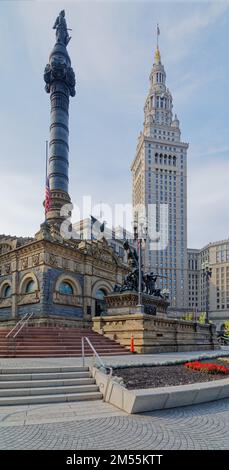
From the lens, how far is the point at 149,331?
2189 cm

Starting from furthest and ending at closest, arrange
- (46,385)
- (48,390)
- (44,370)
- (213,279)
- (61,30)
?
(213,279)
(61,30)
(44,370)
(46,385)
(48,390)

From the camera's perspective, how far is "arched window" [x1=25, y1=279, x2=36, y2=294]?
30.7 m

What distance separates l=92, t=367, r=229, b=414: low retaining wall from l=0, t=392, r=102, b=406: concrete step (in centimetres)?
39

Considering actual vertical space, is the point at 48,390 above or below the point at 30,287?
below

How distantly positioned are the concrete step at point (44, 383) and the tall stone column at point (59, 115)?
2963 centimetres

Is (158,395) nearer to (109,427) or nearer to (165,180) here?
(109,427)

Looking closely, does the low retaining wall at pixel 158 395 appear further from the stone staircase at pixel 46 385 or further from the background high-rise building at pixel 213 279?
the background high-rise building at pixel 213 279

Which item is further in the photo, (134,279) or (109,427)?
(134,279)

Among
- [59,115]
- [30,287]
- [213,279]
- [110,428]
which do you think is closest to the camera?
[110,428]

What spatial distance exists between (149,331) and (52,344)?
244 inches

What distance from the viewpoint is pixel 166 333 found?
24.0 m

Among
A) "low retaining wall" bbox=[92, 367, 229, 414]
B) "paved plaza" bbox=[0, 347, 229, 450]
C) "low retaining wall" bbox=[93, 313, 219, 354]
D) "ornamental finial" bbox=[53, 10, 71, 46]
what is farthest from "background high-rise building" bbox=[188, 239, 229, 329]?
"paved plaza" bbox=[0, 347, 229, 450]

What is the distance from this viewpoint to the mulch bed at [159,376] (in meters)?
10.5

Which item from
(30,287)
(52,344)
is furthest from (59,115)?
(52,344)
